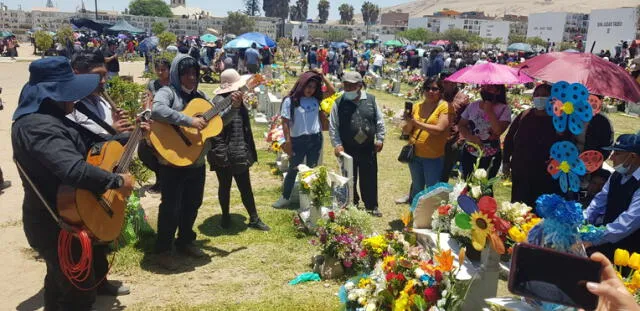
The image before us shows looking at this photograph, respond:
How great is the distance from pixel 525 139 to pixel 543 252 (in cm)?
292

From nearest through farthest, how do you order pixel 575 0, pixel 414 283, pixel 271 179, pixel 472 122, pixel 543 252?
pixel 543 252
pixel 414 283
pixel 472 122
pixel 271 179
pixel 575 0

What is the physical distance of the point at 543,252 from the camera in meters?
1.71

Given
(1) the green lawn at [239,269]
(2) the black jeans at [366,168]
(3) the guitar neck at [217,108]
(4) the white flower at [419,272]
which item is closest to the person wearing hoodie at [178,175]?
(3) the guitar neck at [217,108]

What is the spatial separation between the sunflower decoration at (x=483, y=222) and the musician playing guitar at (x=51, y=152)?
2.16 m

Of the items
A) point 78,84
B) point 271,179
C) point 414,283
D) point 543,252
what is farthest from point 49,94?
point 271,179

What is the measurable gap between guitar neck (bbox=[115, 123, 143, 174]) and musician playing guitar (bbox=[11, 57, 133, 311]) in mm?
198

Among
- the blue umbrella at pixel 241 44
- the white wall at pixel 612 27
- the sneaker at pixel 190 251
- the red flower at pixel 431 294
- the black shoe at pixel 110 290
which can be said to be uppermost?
the white wall at pixel 612 27

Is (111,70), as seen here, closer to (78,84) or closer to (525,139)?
(78,84)

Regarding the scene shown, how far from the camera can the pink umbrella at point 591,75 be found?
3.88 metres

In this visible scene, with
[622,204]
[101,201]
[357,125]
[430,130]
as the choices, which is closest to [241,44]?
[357,125]

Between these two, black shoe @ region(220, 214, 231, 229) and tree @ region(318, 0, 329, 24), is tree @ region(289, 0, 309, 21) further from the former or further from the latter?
black shoe @ region(220, 214, 231, 229)

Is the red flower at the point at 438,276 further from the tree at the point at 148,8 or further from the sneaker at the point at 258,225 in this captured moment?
the tree at the point at 148,8

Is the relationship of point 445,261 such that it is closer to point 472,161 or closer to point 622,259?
point 622,259

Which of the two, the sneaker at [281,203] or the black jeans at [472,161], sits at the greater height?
the black jeans at [472,161]
